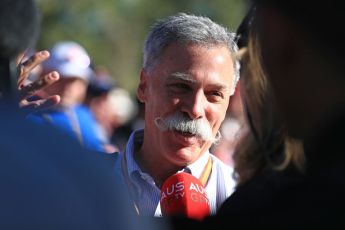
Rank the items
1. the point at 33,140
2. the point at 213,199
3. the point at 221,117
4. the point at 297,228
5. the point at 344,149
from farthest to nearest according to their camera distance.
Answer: the point at 221,117
the point at 213,199
the point at 344,149
the point at 297,228
the point at 33,140

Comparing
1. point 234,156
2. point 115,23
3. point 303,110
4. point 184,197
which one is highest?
point 303,110

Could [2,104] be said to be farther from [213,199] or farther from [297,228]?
[213,199]

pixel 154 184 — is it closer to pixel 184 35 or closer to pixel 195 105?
pixel 195 105

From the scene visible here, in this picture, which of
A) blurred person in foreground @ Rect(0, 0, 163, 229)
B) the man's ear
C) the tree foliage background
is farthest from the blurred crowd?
the tree foliage background

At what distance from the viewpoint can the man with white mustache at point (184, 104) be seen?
3.60 meters

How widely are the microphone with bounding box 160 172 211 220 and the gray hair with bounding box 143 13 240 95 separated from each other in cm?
66

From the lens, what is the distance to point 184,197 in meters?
2.99

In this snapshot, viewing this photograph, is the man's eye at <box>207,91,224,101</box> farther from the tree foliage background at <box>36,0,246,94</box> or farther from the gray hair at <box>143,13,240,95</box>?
the tree foliage background at <box>36,0,246,94</box>

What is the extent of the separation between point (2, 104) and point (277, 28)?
2.23 ft

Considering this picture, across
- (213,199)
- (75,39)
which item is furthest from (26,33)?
(75,39)

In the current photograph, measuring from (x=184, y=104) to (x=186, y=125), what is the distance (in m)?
0.09

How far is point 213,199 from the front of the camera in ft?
11.3

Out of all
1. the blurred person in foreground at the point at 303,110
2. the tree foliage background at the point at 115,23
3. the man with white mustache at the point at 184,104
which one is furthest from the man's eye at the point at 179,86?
the tree foliage background at the point at 115,23

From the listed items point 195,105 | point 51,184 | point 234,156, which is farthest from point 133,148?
point 51,184
